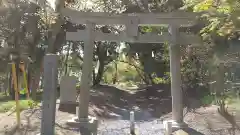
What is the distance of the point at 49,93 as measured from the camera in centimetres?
668

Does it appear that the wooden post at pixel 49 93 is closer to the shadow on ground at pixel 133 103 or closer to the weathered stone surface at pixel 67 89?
the weathered stone surface at pixel 67 89

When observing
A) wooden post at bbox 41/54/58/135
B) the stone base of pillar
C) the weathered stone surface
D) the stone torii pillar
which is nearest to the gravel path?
the stone base of pillar

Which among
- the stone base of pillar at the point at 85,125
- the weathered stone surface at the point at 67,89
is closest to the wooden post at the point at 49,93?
the stone base of pillar at the point at 85,125

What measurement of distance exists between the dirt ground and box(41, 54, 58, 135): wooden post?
2.89 meters

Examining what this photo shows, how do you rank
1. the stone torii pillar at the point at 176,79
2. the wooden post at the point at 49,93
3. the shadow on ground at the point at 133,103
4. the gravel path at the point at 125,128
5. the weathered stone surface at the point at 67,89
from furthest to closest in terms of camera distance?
the shadow on ground at the point at 133,103 → the weathered stone surface at the point at 67,89 → the gravel path at the point at 125,128 → the stone torii pillar at the point at 176,79 → the wooden post at the point at 49,93

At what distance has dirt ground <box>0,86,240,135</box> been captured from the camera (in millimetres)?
10123

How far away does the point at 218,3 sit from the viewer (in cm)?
730

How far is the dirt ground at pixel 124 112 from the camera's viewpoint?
33.2ft

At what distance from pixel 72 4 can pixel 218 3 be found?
1418cm

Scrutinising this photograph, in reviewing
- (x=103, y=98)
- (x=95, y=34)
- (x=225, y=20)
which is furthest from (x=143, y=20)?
(x=103, y=98)

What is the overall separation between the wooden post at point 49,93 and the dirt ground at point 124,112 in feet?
9.47

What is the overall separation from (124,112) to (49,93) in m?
11.2

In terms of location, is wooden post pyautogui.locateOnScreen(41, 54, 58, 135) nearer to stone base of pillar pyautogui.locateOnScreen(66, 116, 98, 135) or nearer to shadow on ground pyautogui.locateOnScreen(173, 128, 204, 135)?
stone base of pillar pyautogui.locateOnScreen(66, 116, 98, 135)

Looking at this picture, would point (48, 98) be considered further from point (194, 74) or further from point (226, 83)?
point (194, 74)
